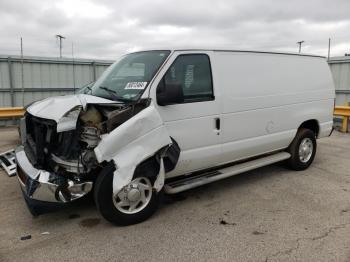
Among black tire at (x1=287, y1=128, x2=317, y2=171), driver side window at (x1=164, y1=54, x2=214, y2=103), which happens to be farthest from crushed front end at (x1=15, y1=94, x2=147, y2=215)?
black tire at (x1=287, y1=128, x2=317, y2=171)

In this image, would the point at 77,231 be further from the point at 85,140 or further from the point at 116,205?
the point at 85,140

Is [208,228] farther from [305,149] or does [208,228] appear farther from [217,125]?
[305,149]

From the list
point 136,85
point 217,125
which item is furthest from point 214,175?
point 136,85

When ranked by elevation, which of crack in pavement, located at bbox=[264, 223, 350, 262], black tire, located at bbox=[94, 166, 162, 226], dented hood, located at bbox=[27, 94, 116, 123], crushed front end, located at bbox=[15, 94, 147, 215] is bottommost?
crack in pavement, located at bbox=[264, 223, 350, 262]

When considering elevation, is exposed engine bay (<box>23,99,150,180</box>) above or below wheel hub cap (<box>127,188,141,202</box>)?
above

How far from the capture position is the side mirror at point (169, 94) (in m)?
3.64

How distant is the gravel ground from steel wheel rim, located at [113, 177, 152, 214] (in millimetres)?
214

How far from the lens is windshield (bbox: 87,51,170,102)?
3.74 meters

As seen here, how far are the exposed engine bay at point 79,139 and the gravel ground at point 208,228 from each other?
2.38 feet

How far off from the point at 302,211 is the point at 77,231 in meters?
2.74

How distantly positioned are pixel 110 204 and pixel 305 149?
3829 millimetres

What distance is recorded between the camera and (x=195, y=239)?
11.0 feet

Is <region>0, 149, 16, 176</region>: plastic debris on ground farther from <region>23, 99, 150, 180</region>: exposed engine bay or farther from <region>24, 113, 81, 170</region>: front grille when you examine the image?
<region>23, 99, 150, 180</region>: exposed engine bay

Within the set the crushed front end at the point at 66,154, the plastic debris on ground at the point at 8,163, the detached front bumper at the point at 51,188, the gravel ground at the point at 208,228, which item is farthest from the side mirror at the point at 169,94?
the plastic debris on ground at the point at 8,163
